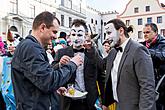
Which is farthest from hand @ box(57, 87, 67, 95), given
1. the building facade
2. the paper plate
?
the building facade

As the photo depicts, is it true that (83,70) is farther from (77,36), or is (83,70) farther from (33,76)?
(33,76)

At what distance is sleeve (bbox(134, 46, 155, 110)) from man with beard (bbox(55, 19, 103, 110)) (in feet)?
3.17

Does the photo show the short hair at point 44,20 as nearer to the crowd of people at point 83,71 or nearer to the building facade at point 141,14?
the crowd of people at point 83,71

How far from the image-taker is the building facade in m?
52.6

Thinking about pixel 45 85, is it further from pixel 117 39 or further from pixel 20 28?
pixel 20 28

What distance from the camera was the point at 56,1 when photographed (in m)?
41.4

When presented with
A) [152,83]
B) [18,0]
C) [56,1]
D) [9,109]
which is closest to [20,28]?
[18,0]

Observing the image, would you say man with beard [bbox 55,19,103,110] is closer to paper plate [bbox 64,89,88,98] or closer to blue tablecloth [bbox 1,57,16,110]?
paper plate [bbox 64,89,88,98]

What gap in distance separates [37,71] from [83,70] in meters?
1.59

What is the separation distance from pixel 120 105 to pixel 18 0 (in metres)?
31.3

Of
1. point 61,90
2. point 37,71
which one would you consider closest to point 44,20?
point 37,71

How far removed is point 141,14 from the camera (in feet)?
179

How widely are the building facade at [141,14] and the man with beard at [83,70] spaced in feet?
161

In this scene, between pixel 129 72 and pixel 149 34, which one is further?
pixel 149 34
